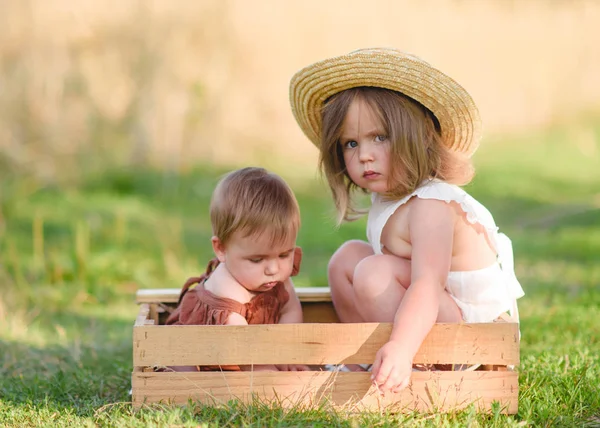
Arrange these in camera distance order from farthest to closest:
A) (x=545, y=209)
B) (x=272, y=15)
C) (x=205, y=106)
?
(x=272, y=15) < (x=205, y=106) < (x=545, y=209)

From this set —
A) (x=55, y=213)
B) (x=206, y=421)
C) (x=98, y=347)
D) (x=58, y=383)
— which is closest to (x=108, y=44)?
(x=55, y=213)

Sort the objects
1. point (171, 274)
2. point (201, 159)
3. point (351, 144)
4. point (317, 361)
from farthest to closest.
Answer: point (201, 159) → point (171, 274) → point (351, 144) → point (317, 361)

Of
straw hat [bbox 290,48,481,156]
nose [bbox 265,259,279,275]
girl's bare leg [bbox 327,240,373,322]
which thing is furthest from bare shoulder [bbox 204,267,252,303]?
straw hat [bbox 290,48,481,156]

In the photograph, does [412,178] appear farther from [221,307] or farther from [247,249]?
[221,307]

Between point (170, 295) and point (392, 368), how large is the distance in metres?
1.19

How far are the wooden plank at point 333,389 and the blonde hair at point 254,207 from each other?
21.6 inches

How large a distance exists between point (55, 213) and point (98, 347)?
3.76 m

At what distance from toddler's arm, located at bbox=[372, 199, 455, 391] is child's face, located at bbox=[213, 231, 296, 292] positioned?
1.62ft

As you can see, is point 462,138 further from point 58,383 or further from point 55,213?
point 55,213

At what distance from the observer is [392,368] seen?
2.49 metres

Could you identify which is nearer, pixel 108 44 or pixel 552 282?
pixel 552 282

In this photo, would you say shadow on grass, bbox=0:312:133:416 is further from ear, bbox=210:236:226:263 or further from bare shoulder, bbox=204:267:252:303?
ear, bbox=210:236:226:263

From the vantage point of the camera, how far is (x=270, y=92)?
411 inches

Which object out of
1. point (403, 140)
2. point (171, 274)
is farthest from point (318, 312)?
point (171, 274)
